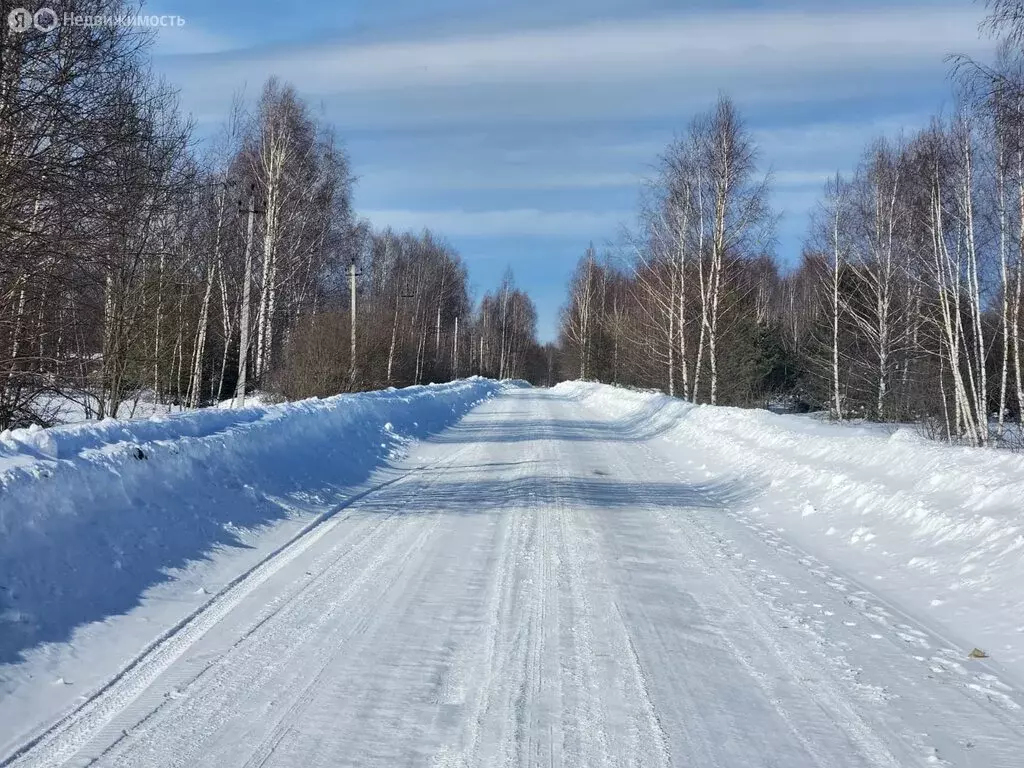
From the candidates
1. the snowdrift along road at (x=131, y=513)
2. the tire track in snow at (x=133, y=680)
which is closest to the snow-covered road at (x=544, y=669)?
the tire track in snow at (x=133, y=680)

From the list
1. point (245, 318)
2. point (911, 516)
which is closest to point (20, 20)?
point (911, 516)

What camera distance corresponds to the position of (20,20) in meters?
8.24

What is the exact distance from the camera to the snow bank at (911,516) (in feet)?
18.3

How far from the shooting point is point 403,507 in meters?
9.18

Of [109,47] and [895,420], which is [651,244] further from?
[109,47]

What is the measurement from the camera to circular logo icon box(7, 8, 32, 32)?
8133 millimetres

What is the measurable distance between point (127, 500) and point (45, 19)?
6.11 metres

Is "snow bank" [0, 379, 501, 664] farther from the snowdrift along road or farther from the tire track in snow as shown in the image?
the tire track in snow

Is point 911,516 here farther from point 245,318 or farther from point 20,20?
point 245,318

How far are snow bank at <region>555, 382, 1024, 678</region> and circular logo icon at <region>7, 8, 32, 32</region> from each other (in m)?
10.2

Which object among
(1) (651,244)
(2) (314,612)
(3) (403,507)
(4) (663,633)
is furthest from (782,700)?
(1) (651,244)

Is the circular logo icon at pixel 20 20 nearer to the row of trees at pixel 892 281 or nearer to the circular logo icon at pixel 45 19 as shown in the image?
the circular logo icon at pixel 45 19

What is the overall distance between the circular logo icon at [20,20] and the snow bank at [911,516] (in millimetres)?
10236

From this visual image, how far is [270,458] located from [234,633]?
5456 millimetres
